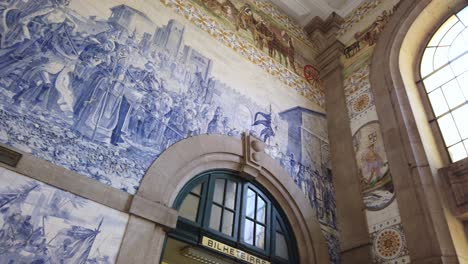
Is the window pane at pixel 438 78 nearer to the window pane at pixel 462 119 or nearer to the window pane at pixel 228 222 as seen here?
the window pane at pixel 462 119

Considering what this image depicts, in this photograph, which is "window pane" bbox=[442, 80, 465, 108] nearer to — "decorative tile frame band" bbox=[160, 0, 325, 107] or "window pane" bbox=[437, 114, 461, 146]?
"window pane" bbox=[437, 114, 461, 146]

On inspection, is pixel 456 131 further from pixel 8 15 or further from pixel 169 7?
pixel 8 15

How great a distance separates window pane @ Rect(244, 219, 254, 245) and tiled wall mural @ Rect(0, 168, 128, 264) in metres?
1.96

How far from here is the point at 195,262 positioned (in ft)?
17.5

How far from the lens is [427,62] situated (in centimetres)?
717

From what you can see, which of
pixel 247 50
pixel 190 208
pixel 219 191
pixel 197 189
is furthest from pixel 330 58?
pixel 190 208

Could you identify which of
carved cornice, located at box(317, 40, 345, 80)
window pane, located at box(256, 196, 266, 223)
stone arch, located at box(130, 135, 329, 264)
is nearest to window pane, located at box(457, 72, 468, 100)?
carved cornice, located at box(317, 40, 345, 80)

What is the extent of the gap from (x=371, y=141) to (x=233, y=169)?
280 cm

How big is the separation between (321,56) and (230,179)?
4.65 meters

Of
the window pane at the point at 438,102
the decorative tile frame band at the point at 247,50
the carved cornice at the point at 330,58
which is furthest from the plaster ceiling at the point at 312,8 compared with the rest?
the window pane at the point at 438,102

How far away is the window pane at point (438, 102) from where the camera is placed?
6454 millimetres

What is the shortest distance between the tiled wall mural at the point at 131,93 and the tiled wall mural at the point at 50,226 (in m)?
0.38

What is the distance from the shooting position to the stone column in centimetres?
600

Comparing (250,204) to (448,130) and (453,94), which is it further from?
(453,94)
